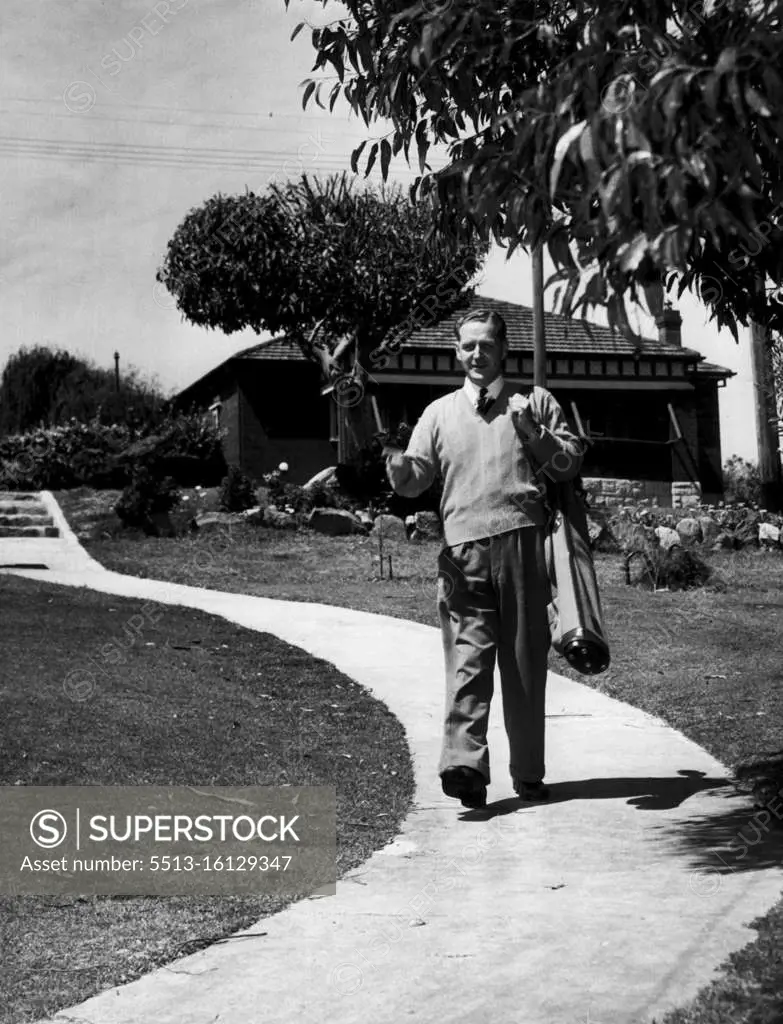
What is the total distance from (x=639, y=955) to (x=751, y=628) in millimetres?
7797

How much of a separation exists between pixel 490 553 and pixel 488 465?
35 centimetres

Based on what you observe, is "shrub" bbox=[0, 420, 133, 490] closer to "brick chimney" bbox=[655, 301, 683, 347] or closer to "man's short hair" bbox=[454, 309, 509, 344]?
"brick chimney" bbox=[655, 301, 683, 347]

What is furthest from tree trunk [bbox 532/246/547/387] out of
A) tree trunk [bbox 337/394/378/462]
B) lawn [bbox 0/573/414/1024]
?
lawn [bbox 0/573/414/1024]

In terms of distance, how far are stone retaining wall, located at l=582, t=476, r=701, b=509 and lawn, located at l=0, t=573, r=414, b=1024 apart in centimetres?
1506

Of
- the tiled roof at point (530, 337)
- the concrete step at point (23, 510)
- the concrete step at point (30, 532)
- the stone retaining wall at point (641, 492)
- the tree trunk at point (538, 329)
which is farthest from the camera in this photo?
the tiled roof at point (530, 337)

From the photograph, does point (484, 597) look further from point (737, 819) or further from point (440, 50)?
point (440, 50)

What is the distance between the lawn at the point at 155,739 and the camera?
12.6 feet

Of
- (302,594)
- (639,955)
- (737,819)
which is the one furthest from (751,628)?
(639,955)

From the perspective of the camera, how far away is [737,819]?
5.18 meters

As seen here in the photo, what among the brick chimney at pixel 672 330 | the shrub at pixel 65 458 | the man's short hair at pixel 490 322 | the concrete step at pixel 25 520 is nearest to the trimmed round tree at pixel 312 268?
the shrub at pixel 65 458

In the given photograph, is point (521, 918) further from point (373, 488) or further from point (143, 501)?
point (373, 488)

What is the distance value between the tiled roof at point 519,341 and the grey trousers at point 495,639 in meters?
24.1

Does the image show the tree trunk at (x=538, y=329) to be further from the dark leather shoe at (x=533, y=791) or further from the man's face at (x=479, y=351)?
the dark leather shoe at (x=533, y=791)

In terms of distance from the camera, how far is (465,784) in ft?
17.4
